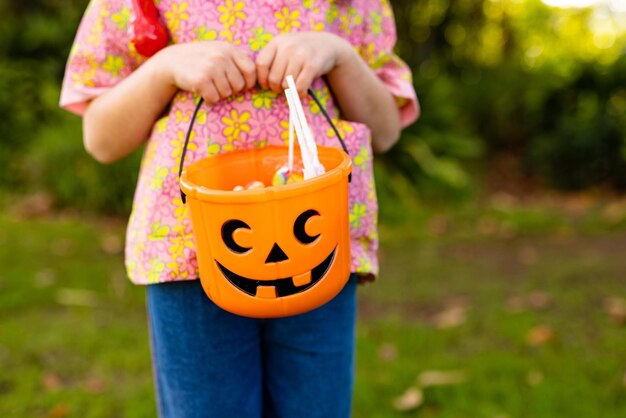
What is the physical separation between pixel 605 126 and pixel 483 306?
334 cm

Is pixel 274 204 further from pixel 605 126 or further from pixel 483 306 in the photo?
pixel 605 126

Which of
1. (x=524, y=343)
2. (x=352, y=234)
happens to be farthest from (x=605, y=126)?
(x=352, y=234)

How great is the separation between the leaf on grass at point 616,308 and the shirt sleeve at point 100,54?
2.78 m

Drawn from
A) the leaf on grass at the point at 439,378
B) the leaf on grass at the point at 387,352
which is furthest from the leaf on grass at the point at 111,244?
the leaf on grass at the point at 439,378

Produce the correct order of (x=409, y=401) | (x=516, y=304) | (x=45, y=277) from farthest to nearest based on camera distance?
(x=45, y=277) < (x=516, y=304) < (x=409, y=401)

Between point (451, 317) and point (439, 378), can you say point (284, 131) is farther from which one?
point (451, 317)

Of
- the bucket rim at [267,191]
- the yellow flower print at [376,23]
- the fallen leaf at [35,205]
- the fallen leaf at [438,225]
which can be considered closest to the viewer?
the bucket rim at [267,191]

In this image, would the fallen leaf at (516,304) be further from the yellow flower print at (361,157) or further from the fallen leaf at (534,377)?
the yellow flower print at (361,157)

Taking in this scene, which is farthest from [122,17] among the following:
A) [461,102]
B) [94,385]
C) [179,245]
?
[461,102]

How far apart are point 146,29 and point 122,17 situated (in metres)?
0.10

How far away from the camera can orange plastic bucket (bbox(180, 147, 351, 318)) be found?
3.46 feet

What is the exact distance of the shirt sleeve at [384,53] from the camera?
148 cm

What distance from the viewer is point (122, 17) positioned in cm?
133

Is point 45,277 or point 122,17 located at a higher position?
point 122,17
